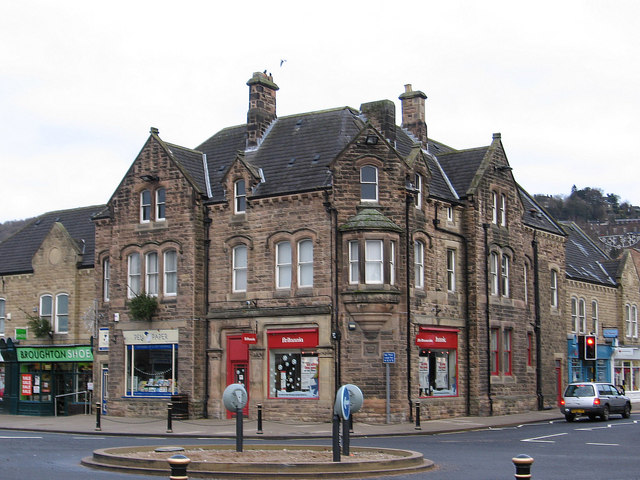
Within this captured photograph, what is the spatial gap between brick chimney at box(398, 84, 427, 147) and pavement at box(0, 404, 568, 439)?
1233cm

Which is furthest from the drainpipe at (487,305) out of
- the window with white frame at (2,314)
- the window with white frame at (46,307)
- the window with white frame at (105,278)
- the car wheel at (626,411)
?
the window with white frame at (2,314)

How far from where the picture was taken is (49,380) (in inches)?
1570

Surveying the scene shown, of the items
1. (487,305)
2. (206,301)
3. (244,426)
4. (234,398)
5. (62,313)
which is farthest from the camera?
(62,313)

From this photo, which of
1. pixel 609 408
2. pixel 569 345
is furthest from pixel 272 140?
pixel 569 345

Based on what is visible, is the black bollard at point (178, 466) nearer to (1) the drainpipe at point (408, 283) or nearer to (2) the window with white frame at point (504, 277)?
(1) the drainpipe at point (408, 283)

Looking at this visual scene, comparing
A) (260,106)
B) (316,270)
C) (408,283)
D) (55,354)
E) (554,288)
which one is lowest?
(55,354)

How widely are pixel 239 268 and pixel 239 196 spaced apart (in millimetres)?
2699

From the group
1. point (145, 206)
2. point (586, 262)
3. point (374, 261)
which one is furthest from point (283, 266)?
point (586, 262)

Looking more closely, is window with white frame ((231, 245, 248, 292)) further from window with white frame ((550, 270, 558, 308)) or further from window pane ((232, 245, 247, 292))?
window with white frame ((550, 270, 558, 308))

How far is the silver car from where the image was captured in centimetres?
3222

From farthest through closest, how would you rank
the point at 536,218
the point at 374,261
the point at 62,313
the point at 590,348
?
the point at 536,218 → the point at 62,313 → the point at 590,348 → the point at 374,261

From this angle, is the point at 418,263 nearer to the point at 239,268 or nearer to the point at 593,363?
the point at 239,268

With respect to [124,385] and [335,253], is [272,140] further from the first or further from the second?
[124,385]

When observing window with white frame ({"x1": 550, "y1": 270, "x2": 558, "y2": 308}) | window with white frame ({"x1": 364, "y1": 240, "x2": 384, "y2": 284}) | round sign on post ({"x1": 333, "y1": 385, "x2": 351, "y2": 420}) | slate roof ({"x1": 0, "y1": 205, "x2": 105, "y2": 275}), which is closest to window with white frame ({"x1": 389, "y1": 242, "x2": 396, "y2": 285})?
window with white frame ({"x1": 364, "y1": 240, "x2": 384, "y2": 284})
